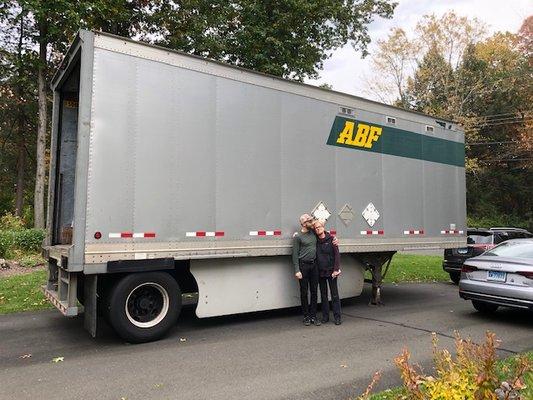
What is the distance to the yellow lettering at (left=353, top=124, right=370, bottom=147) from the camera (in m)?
A: 8.89

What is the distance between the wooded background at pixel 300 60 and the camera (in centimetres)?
1769

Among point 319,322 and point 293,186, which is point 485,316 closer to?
point 319,322

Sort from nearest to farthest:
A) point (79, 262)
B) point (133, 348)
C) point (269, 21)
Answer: point (79, 262)
point (133, 348)
point (269, 21)

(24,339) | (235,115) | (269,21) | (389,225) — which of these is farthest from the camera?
(269,21)

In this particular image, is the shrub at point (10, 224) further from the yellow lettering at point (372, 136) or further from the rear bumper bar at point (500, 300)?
the rear bumper bar at point (500, 300)

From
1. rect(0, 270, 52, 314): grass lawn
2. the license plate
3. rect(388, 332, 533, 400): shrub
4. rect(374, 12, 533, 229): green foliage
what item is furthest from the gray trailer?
rect(374, 12, 533, 229): green foliage

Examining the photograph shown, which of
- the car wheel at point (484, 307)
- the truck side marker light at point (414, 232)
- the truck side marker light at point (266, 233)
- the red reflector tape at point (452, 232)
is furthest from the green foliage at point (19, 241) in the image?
the car wheel at point (484, 307)

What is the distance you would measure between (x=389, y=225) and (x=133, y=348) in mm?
5414

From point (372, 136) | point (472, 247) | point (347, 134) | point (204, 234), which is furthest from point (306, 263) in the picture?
point (472, 247)

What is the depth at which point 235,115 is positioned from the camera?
720 cm

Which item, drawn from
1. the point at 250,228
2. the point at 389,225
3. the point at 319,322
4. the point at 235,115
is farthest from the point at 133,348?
the point at 389,225

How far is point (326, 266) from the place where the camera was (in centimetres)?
778

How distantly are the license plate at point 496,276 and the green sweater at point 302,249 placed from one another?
306 centimetres

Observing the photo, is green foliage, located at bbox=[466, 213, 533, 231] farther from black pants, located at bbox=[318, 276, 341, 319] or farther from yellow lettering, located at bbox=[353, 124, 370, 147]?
black pants, located at bbox=[318, 276, 341, 319]
